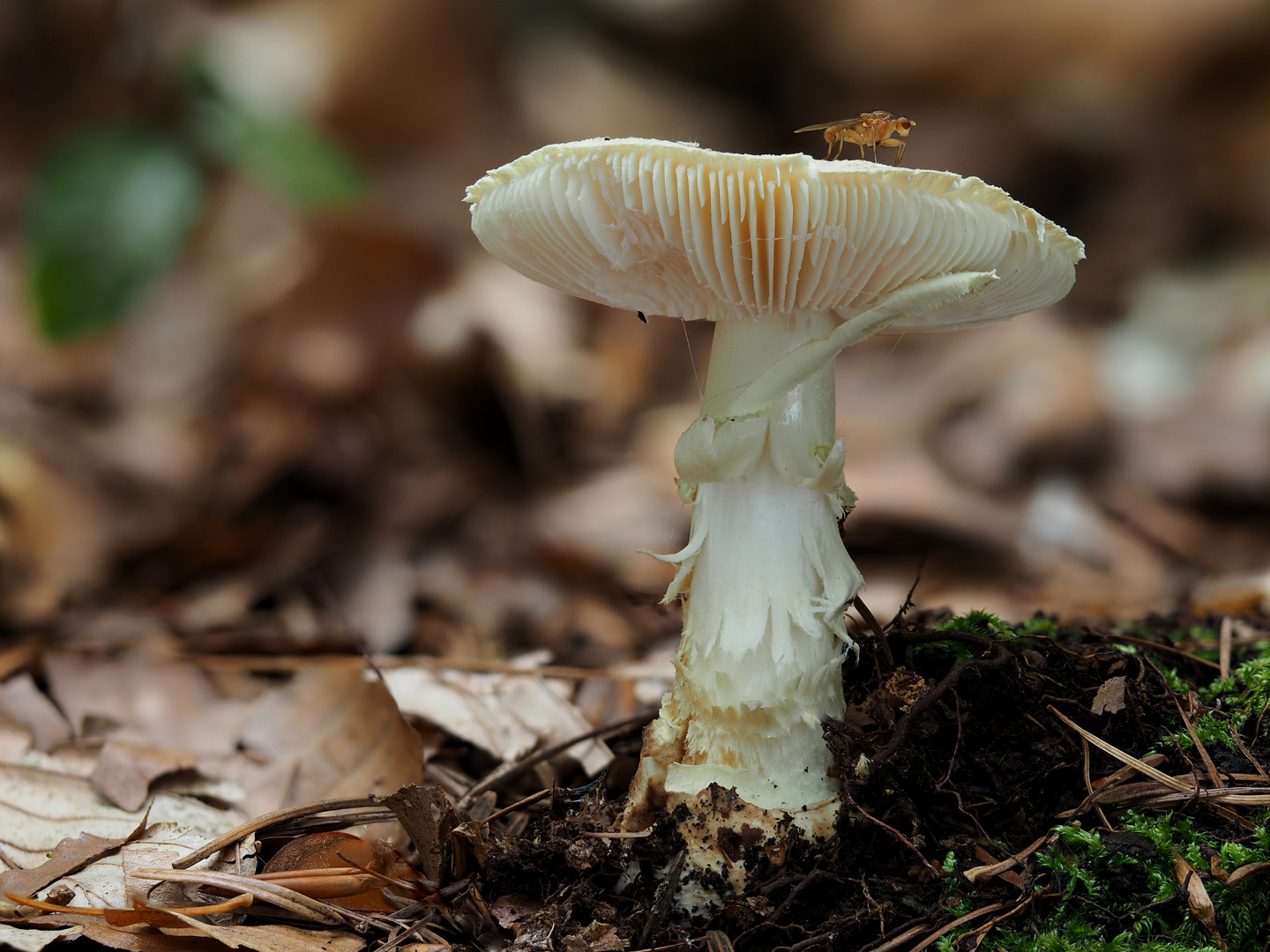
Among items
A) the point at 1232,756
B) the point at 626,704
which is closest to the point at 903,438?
the point at 626,704

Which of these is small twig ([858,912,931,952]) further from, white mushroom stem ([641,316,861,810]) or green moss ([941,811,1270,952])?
white mushroom stem ([641,316,861,810])

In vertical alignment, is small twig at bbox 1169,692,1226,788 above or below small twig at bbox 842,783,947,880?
above

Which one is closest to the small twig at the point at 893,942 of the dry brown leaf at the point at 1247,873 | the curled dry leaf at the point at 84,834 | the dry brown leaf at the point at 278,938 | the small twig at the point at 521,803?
the dry brown leaf at the point at 1247,873

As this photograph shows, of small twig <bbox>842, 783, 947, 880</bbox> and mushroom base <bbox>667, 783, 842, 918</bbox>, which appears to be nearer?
small twig <bbox>842, 783, 947, 880</bbox>

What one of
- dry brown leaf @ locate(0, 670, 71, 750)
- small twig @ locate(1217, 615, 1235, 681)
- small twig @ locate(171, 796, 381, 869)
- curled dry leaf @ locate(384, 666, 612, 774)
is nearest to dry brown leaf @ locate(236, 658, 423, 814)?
curled dry leaf @ locate(384, 666, 612, 774)

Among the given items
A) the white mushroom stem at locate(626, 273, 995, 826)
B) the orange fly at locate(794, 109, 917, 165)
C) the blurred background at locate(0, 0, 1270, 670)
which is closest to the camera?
the white mushroom stem at locate(626, 273, 995, 826)

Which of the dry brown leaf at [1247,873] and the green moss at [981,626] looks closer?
the dry brown leaf at [1247,873]

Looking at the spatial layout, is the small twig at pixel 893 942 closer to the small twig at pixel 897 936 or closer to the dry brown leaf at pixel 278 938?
the small twig at pixel 897 936
